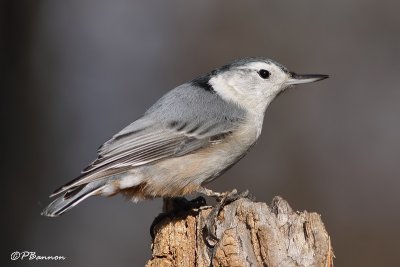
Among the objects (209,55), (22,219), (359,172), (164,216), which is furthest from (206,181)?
(209,55)

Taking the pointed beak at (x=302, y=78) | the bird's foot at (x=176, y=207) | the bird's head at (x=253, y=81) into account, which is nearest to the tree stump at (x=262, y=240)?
the bird's foot at (x=176, y=207)

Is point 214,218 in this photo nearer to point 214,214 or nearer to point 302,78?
point 214,214

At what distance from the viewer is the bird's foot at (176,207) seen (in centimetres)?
386

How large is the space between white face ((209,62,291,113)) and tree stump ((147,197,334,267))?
122 cm

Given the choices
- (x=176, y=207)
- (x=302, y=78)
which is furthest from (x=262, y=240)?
(x=302, y=78)

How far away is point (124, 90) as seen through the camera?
7195mm

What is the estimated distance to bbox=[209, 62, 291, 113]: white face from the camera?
4.53 meters

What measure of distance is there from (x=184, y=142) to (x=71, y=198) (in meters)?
0.70

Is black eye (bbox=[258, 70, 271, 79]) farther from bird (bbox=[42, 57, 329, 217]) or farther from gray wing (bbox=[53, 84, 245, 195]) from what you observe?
gray wing (bbox=[53, 84, 245, 195])

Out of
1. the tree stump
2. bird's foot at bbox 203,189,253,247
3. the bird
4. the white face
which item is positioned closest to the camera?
the tree stump

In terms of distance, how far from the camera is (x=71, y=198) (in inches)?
149

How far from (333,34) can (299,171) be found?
5.26ft

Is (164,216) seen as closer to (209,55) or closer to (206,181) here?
(206,181)

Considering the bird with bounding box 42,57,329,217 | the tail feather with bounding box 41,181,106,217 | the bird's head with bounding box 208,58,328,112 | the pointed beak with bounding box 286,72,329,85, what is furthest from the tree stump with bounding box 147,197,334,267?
the pointed beak with bounding box 286,72,329,85
